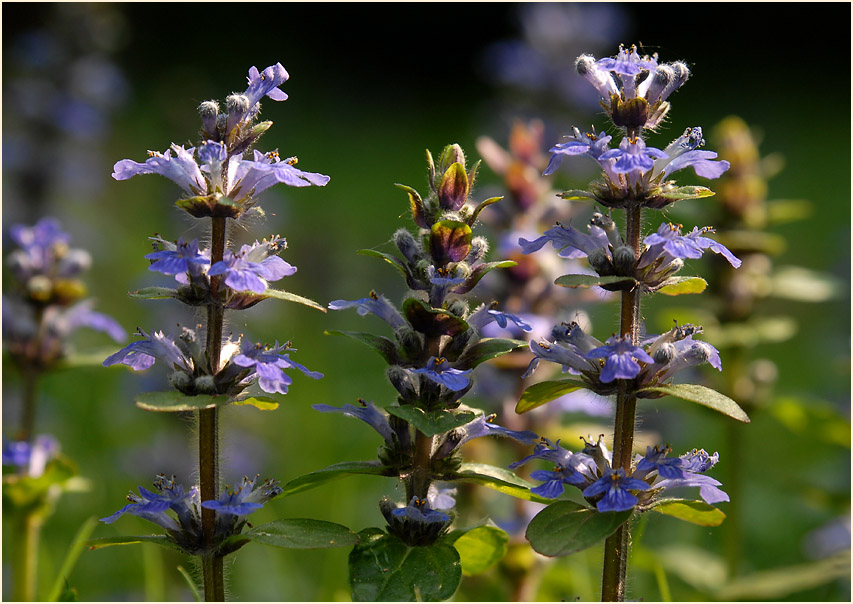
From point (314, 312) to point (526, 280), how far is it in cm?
385

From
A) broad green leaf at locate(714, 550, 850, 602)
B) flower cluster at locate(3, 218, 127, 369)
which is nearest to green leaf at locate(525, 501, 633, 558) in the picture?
broad green leaf at locate(714, 550, 850, 602)

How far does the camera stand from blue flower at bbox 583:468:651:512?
199 cm

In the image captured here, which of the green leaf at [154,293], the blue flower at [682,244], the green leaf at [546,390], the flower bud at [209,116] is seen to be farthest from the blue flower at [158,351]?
the blue flower at [682,244]

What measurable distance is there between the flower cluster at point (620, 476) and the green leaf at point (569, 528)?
0.03m

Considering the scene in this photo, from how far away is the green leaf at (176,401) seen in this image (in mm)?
1934

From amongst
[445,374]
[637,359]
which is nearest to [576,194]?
[637,359]

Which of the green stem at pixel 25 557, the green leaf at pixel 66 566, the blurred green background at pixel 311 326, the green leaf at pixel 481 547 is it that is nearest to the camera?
the green leaf at pixel 481 547

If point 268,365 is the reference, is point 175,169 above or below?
above

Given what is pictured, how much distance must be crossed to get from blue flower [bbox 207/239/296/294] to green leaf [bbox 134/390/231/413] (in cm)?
25

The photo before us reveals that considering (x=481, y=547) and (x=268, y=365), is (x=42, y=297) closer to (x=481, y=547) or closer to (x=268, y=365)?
(x=268, y=365)

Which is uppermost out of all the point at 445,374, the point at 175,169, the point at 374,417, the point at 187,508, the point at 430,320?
the point at 175,169

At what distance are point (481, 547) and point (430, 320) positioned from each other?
66 cm

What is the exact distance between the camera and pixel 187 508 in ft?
7.25

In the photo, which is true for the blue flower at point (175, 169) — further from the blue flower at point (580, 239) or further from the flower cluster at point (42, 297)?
the flower cluster at point (42, 297)
